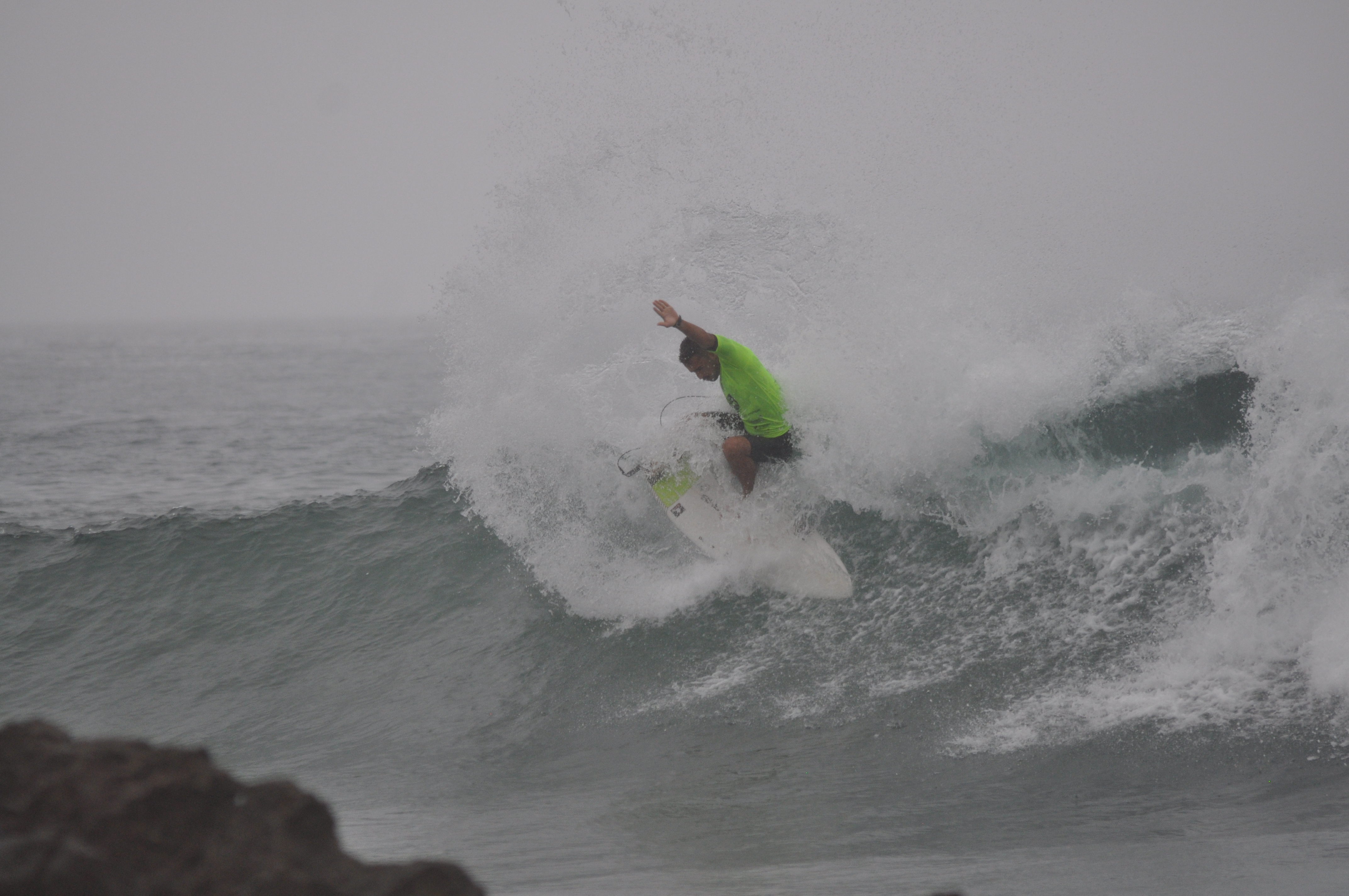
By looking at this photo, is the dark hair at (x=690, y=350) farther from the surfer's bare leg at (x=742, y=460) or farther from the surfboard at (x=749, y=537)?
the surfboard at (x=749, y=537)

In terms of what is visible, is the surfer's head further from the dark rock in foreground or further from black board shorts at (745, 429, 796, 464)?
the dark rock in foreground

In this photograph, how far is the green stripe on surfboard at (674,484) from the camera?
7.88 meters

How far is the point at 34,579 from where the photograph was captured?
407 inches

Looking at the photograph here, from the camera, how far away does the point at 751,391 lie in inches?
289

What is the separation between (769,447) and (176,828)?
579 cm

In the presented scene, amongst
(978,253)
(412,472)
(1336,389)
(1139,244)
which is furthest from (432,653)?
(1139,244)

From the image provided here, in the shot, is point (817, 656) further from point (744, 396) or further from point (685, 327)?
point (685, 327)

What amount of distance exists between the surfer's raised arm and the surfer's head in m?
0.03

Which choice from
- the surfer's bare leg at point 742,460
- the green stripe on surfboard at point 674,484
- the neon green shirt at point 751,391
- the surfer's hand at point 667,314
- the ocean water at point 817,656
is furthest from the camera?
the green stripe on surfboard at point 674,484

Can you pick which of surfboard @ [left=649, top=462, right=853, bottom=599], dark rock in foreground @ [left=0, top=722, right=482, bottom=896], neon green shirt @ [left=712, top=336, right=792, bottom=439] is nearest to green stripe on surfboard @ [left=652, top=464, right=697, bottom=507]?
surfboard @ [left=649, top=462, right=853, bottom=599]

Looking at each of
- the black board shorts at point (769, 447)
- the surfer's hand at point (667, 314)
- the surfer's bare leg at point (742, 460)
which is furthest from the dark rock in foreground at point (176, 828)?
the black board shorts at point (769, 447)

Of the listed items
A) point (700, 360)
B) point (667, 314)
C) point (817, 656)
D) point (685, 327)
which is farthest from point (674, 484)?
point (817, 656)

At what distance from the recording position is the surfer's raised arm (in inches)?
267

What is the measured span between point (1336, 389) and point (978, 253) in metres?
5.16
